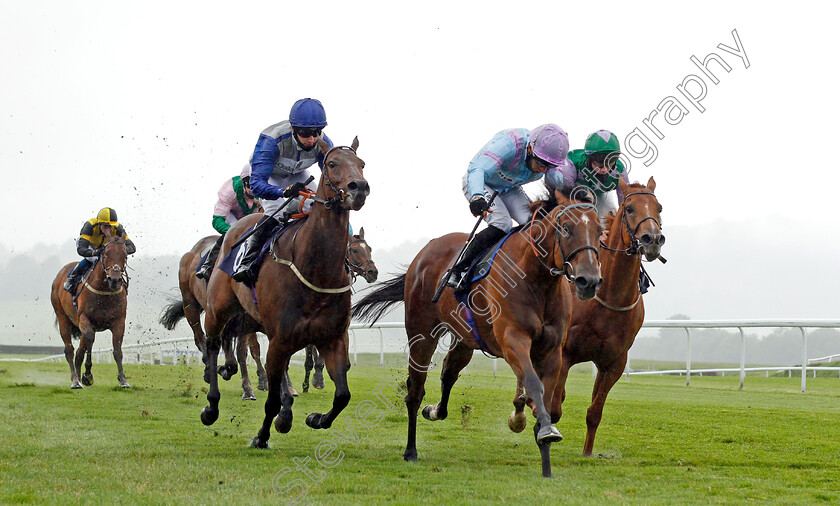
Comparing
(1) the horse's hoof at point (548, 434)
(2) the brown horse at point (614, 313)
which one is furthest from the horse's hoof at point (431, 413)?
(1) the horse's hoof at point (548, 434)

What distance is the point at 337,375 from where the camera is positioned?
19.7ft

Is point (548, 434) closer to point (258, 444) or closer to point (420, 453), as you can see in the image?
point (420, 453)

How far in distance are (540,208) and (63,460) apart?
144 inches

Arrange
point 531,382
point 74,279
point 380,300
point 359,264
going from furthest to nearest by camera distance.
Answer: point 74,279
point 359,264
point 380,300
point 531,382

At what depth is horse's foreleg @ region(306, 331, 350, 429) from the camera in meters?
5.98

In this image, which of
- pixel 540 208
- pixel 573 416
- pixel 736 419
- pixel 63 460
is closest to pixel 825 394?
pixel 736 419

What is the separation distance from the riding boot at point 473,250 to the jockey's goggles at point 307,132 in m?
1.39

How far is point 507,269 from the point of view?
19.3ft

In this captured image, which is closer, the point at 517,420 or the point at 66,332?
the point at 517,420

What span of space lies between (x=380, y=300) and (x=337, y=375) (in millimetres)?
2493

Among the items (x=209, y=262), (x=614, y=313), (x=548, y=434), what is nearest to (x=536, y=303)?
(x=548, y=434)

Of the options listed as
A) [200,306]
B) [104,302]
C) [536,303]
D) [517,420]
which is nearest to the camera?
[517,420]

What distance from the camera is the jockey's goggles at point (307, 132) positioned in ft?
20.8

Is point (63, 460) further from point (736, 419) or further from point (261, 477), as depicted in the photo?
point (736, 419)
